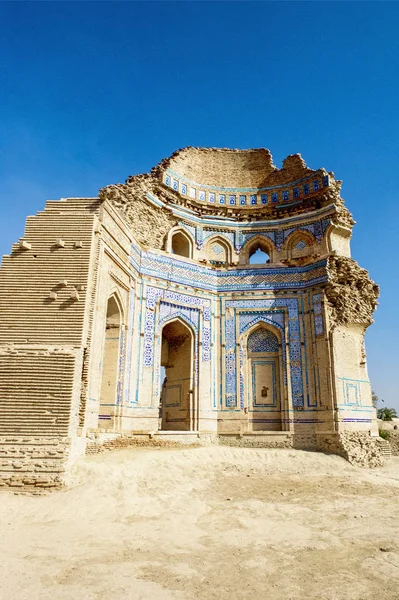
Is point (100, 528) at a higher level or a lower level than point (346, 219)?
lower

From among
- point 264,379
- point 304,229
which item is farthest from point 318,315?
point 304,229

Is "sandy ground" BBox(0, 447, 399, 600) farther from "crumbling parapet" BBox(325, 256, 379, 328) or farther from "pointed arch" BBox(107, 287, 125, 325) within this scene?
"crumbling parapet" BBox(325, 256, 379, 328)

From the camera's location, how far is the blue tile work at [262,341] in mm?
18672

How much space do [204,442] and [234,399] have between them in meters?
2.15

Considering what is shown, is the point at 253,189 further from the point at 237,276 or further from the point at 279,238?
the point at 237,276

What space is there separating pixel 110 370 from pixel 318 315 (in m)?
8.54

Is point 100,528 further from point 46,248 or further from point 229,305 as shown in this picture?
point 229,305

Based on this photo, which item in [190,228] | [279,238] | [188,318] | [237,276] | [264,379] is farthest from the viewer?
[279,238]

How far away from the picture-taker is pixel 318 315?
17.9m

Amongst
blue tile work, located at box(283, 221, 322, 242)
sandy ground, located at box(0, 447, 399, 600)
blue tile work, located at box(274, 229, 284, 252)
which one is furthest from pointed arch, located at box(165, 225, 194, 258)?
sandy ground, located at box(0, 447, 399, 600)

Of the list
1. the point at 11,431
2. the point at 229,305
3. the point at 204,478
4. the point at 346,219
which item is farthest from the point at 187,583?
the point at 346,219

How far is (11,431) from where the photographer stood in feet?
30.8

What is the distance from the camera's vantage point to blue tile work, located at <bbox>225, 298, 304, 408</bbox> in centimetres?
1770

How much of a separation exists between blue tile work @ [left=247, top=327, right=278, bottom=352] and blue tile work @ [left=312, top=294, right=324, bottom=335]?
72.3 inches
